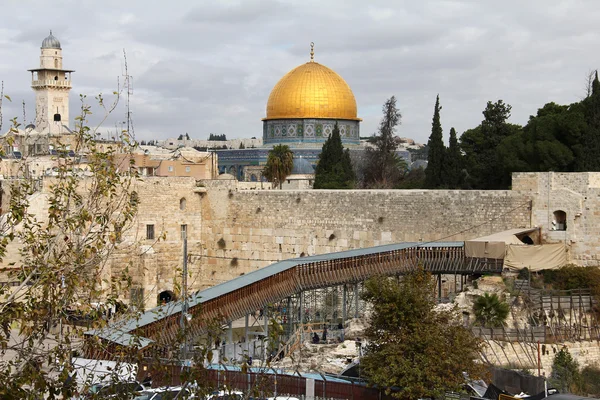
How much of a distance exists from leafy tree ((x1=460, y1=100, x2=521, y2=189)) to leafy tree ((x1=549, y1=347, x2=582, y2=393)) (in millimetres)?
10237

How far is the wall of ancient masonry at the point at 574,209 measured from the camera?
64.6 feet

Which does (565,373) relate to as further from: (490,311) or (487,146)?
(487,146)

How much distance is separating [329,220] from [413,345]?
37.5 ft

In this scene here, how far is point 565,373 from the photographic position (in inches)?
614

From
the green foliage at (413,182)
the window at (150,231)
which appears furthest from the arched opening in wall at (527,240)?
the window at (150,231)

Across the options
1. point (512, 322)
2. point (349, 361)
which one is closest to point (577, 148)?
point (512, 322)

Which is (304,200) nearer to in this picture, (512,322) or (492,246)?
(492,246)

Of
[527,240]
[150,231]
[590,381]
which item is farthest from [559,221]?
[150,231]

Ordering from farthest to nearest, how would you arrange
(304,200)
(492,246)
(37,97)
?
(37,97) < (304,200) < (492,246)

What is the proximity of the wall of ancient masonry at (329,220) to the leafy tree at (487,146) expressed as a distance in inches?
159

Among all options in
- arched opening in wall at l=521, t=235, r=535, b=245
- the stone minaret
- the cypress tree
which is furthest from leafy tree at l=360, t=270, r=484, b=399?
the stone minaret

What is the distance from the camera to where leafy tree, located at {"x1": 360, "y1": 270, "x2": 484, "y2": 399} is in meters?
13.0

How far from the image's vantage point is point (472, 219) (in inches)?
864

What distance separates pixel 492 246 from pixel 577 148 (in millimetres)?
4708
